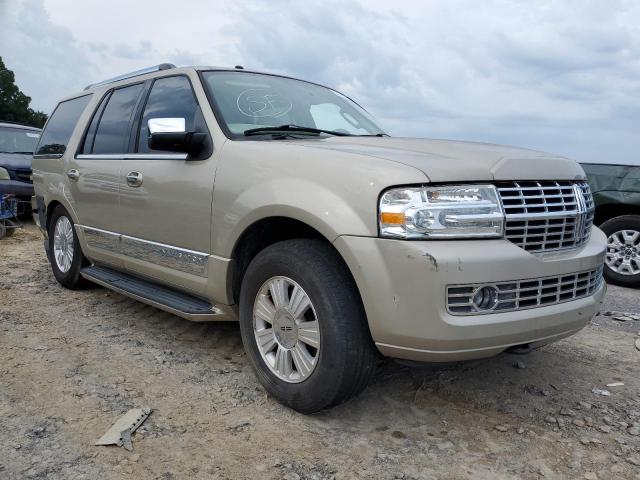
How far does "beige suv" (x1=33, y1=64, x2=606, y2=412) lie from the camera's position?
7.77ft

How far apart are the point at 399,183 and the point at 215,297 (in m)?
1.41

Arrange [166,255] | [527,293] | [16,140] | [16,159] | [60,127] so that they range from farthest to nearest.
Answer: [16,140]
[16,159]
[60,127]
[166,255]
[527,293]

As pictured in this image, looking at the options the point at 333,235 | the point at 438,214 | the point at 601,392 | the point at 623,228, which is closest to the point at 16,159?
the point at 333,235

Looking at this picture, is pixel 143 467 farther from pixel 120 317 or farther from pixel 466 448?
pixel 120 317

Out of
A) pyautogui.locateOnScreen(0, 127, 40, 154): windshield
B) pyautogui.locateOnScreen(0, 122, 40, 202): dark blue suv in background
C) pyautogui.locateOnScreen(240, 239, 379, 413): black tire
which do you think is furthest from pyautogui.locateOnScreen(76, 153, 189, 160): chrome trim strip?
pyautogui.locateOnScreen(0, 127, 40, 154): windshield

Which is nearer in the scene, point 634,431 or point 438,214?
point 438,214

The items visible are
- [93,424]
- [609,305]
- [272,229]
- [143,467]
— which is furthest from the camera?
[609,305]

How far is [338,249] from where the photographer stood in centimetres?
251

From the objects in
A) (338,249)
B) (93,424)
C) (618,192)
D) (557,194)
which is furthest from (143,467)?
(618,192)

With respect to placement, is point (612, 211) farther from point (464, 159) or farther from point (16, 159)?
point (16, 159)

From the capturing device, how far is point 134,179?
3.78m

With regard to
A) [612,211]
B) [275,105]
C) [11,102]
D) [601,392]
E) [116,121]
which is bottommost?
[601,392]

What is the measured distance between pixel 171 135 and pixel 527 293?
2.01 m

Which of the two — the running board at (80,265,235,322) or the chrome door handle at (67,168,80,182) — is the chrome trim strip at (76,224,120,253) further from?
the chrome door handle at (67,168,80,182)
